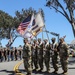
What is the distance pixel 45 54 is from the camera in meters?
19.9

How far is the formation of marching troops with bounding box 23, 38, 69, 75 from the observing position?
1827cm

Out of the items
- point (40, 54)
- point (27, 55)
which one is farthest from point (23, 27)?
point (27, 55)

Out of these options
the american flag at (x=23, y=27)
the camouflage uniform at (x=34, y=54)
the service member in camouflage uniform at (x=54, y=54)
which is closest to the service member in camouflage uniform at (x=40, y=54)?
the camouflage uniform at (x=34, y=54)

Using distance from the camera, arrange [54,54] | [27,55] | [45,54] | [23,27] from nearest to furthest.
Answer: [27,55], [54,54], [45,54], [23,27]

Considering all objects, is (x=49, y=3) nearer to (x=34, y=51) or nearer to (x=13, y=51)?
(x=13, y=51)

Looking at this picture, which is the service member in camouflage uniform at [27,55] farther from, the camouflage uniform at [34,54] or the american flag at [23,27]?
the american flag at [23,27]

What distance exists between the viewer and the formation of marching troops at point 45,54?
59.9 feet

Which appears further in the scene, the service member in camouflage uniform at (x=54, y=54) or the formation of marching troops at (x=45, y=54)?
the service member in camouflage uniform at (x=54, y=54)

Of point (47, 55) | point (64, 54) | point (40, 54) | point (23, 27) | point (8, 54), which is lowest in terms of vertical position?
point (64, 54)

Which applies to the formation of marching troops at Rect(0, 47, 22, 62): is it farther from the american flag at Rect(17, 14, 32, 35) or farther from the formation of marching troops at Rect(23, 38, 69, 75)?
the formation of marching troops at Rect(23, 38, 69, 75)

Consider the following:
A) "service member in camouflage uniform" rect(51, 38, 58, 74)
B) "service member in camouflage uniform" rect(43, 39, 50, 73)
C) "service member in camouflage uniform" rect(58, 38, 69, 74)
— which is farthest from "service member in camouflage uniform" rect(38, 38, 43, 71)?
"service member in camouflage uniform" rect(58, 38, 69, 74)

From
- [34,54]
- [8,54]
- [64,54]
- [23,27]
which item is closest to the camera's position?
[64,54]

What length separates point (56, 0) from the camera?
4388 cm

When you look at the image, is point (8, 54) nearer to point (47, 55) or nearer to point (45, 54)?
point (45, 54)
